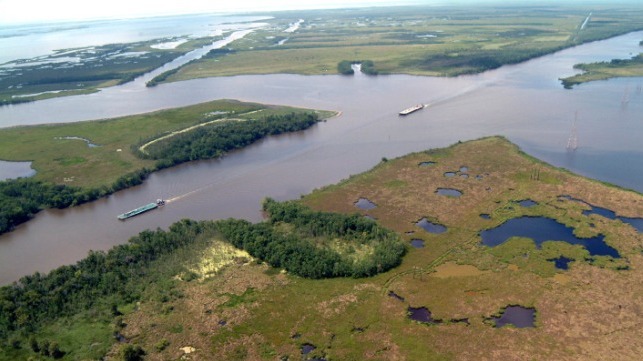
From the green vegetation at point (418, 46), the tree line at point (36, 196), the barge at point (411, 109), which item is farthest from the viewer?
the green vegetation at point (418, 46)

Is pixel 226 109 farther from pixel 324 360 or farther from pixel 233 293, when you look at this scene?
pixel 324 360

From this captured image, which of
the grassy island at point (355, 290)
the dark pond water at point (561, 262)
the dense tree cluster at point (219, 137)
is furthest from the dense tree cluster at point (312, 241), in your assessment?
the dense tree cluster at point (219, 137)

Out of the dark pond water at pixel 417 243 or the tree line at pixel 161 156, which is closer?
the dark pond water at pixel 417 243

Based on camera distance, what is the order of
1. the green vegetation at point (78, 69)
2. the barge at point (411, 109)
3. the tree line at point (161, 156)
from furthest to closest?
the green vegetation at point (78, 69)
the barge at point (411, 109)
the tree line at point (161, 156)

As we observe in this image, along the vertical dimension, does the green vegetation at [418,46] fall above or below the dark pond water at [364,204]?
above

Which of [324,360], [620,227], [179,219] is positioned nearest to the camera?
[324,360]

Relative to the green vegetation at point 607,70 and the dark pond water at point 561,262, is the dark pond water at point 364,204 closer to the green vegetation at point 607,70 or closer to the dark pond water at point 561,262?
the dark pond water at point 561,262

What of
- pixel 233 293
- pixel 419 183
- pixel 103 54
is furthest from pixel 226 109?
pixel 103 54
